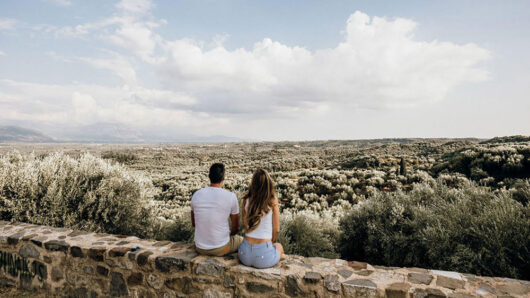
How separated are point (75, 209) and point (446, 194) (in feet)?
28.9

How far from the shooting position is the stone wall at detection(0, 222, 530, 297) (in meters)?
2.88

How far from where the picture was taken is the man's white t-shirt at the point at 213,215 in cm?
353

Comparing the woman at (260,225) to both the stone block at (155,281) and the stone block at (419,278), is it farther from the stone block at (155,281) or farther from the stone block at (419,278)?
the stone block at (419,278)

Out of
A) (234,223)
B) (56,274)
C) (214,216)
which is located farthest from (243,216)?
(56,274)

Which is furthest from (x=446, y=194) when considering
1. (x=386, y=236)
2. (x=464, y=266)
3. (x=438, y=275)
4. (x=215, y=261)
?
(x=215, y=261)

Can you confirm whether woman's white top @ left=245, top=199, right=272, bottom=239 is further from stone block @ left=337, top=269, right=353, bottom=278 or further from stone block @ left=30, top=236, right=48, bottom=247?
stone block @ left=30, top=236, right=48, bottom=247

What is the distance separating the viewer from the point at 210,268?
3.31 metres

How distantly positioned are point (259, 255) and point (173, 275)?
1195 millimetres

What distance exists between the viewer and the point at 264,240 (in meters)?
3.36

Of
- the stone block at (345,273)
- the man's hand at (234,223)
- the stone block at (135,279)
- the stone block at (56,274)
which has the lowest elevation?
the stone block at (56,274)

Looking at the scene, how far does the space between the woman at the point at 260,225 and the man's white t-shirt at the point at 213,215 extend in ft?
0.89

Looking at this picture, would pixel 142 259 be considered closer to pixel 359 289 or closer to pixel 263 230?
pixel 263 230

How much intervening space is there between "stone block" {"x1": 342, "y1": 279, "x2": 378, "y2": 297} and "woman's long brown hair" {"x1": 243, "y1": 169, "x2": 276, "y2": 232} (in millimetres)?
1227

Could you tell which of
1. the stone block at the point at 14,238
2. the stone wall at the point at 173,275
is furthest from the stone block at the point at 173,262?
the stone block at the point at 14,238
